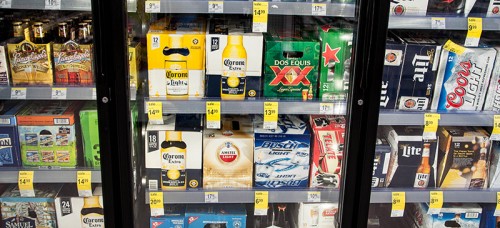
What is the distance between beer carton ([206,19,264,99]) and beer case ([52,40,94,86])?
0.49 m

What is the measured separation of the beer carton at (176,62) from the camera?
203 cm

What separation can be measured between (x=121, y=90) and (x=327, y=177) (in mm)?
947

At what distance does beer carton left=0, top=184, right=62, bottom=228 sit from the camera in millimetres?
2227

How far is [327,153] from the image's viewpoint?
2.18 m

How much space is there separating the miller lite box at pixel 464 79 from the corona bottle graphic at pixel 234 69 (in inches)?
32.5

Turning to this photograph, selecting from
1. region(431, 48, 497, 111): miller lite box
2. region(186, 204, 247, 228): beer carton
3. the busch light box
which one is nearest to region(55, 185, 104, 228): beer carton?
region(186, 204, 247, 228): beer carton

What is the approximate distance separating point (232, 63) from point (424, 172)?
38.5 inches

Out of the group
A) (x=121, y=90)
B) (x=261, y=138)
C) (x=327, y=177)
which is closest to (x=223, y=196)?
(x=261, y=138)

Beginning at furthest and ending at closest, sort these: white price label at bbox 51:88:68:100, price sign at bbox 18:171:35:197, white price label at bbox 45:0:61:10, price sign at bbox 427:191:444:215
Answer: price sign at bbox 427:191:444:215 < price sign at bbox 18:171:35:197 < white price label at bbox 51:88:68:100 < white price label at bbox 45:0:61:10

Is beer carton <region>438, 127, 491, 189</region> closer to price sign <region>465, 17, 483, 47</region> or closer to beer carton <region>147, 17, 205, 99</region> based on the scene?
price sign <region>465, 17, 483, 47</region>

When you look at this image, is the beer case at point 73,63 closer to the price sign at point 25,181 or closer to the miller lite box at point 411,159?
the price sign at point 25,181

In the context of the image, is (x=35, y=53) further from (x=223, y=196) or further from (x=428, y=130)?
(x=428, y=130)

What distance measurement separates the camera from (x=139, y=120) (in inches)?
88.7

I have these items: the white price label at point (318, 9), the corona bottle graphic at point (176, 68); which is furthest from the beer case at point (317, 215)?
the white price label at point (318, 9)
